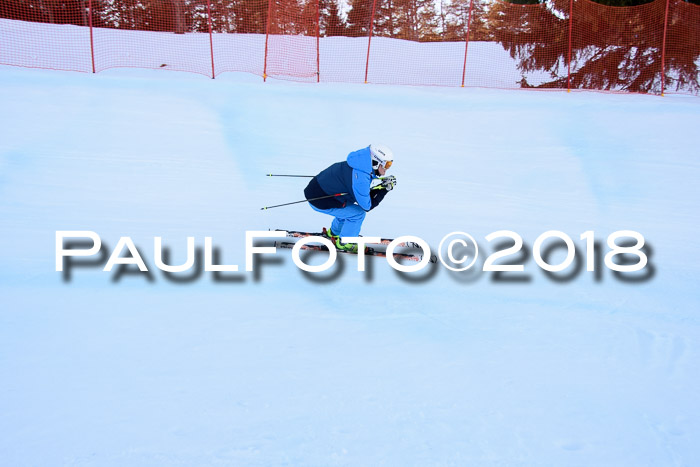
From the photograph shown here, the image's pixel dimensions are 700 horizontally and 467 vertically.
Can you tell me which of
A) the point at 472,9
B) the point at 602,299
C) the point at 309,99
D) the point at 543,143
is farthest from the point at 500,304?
the point at 472,9

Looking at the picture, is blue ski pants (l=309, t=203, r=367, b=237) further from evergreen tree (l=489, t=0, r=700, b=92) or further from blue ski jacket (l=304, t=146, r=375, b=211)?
evergreen tree (l=489, t=0, r=700, b=92)

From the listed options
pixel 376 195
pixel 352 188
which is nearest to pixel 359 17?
pixel 376 195

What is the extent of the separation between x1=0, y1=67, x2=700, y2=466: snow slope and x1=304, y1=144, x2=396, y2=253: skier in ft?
1.61

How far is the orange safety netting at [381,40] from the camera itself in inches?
455

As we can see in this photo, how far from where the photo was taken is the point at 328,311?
4.53 metres

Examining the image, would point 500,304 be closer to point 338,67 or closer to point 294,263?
point 294,263

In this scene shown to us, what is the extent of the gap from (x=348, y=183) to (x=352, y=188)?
0.28ft

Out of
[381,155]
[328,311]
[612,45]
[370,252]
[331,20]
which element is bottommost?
[328,311]

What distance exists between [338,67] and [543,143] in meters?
4.92

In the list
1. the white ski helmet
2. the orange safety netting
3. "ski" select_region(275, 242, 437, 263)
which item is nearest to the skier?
the white ski helmet

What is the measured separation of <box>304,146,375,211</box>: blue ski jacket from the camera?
541cm

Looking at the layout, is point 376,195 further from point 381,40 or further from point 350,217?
point 381,40

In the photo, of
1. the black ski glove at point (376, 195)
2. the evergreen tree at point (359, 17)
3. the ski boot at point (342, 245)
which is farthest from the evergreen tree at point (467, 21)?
the ski boot at point (342, 245)

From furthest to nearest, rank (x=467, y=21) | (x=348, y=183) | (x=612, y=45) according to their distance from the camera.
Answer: (x=467, y=21), (x=612, y=45), (x=348, y=183)
